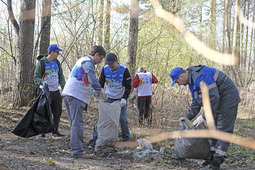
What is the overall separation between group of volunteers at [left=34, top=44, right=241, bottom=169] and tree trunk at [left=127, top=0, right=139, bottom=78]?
4171 millimetres

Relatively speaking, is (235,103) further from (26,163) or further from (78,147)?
(26,163)

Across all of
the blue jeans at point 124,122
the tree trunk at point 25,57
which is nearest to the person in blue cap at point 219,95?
the blue jeans at point 124,122

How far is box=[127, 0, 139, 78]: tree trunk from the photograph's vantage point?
946 cm

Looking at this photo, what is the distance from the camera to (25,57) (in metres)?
7.95

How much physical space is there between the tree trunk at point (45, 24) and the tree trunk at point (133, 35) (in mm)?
2624

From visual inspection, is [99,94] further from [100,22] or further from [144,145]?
[100,22]

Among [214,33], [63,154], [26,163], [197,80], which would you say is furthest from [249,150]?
[214,33]

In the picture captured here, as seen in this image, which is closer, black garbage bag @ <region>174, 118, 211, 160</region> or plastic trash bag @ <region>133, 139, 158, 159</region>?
black garbage bag @ <region>174, 118, 211, 160</region>

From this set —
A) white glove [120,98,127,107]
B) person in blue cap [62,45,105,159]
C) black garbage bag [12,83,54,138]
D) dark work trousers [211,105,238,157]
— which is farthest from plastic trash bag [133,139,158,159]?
black garbage bag [12,83,54,138]

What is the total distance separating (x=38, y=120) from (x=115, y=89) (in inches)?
57.1

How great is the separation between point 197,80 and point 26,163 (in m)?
A: 2.48

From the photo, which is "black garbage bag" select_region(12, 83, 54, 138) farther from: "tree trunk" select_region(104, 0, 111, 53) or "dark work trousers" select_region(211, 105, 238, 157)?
"tree trunk" select_region(104, 0, 111, 53)

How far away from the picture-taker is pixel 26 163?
12.2 ft

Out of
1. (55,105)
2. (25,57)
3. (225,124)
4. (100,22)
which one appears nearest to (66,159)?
(55,105)
